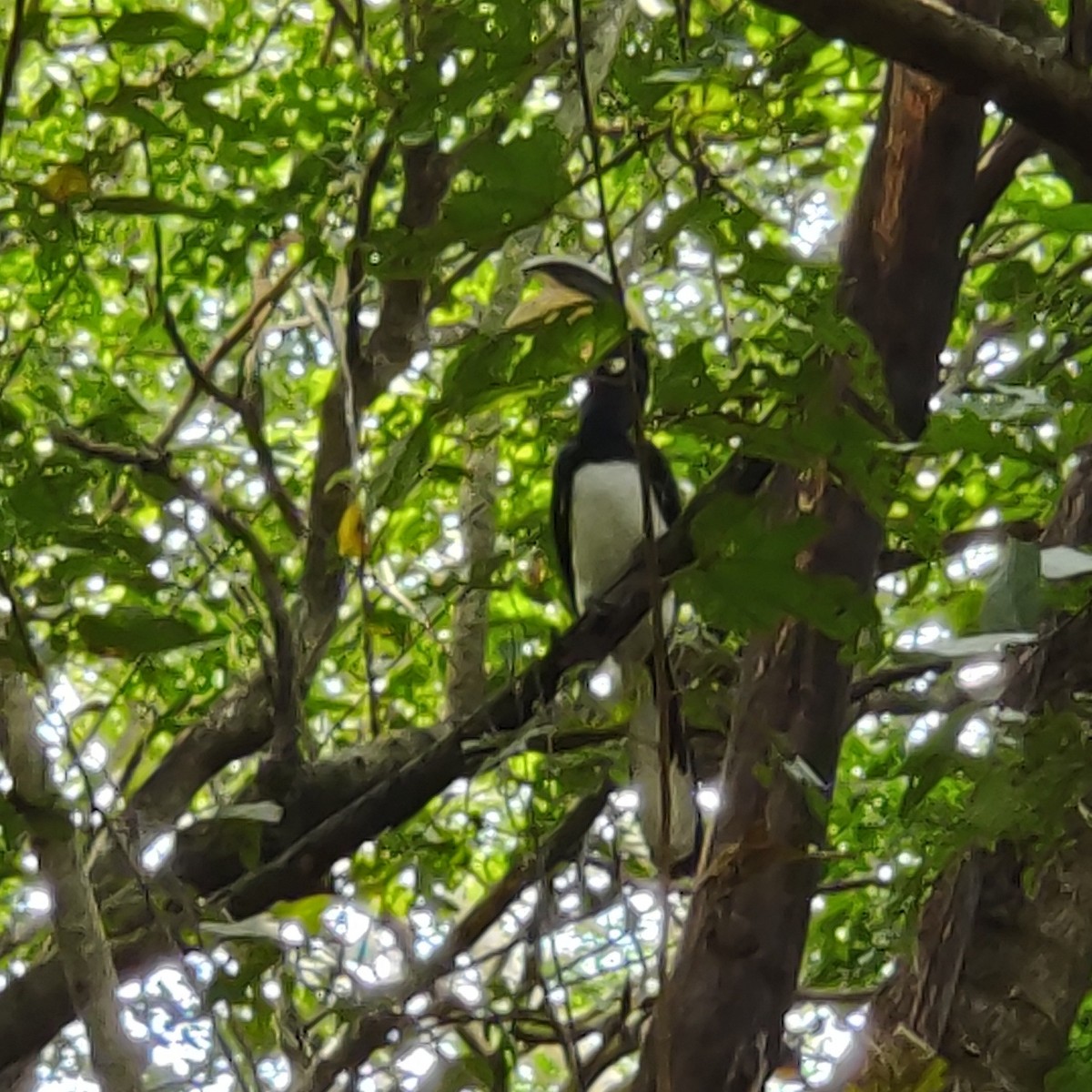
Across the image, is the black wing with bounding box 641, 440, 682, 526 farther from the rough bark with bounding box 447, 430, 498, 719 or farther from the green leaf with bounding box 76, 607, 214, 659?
the green leaf with bounding box 76, 607, 214, 659

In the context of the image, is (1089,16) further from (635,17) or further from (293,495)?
(293,495)

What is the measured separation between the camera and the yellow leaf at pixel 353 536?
1396 millimetres

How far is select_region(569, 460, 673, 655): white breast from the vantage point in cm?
260

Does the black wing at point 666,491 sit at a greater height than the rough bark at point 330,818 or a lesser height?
greater

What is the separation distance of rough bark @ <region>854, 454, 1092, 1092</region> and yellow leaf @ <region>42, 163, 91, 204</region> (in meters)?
0.85

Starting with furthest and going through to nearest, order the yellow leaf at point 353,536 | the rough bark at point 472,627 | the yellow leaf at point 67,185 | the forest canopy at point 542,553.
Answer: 1. the rough bark at point 472,627
2. the yellow leaf at point 353,536
3. the yellow leaf at point 67,185
4. the forest canopy at point 542,553

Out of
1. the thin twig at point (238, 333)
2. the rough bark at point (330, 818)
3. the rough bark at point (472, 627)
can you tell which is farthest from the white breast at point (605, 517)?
the rough bark at point (330, 818)

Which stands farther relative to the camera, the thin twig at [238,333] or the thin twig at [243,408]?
the thin twig at [238,333]

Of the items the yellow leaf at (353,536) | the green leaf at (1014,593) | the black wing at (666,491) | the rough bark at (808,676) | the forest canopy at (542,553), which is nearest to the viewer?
the green leaf at (1014,593)

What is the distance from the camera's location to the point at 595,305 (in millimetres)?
709

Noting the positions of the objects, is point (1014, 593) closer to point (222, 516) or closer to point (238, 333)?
point (222, 516)

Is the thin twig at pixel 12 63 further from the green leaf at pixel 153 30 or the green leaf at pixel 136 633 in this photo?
the green leaf at pixel 136 633

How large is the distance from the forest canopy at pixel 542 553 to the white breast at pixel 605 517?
3.7 inches

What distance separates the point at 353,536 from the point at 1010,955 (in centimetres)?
71
